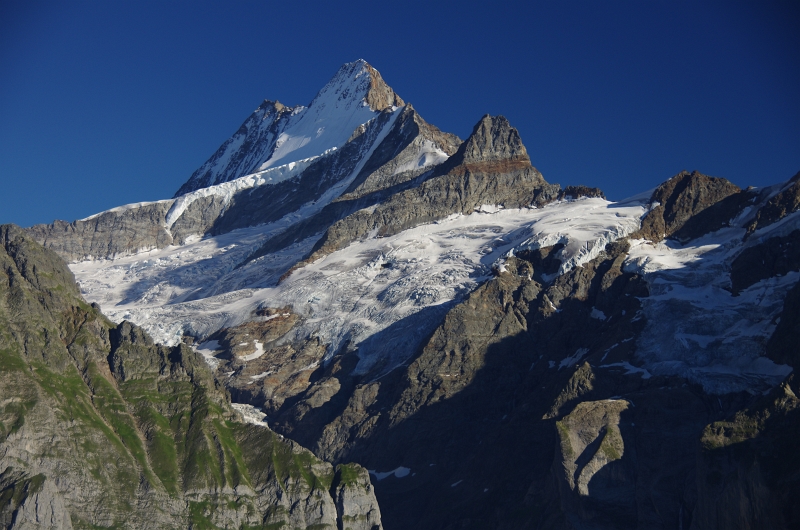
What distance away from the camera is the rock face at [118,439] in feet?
461

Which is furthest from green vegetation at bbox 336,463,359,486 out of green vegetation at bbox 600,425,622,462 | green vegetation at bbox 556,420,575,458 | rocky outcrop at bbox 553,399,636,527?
green vegetation at bbox 600,425,622,462

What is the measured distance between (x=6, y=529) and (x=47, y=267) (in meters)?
54.6

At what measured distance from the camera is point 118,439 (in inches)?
6004

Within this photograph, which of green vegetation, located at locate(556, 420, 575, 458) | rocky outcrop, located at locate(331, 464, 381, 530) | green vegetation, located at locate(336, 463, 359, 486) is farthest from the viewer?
green vegetation, located at locate(556, 420, 575, 458)

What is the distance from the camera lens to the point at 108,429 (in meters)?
153

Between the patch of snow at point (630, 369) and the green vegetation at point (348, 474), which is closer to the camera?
the green vegetation at point (348, 474)

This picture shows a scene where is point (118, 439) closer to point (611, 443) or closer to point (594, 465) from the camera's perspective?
point (594, 465)

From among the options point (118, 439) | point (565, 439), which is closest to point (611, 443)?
point (565, 439)

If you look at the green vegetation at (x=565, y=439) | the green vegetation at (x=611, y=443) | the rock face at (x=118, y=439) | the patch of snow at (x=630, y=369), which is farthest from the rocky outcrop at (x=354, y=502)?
the patch of snow at (x=630, y=369)

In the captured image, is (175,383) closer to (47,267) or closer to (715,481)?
(47,267)

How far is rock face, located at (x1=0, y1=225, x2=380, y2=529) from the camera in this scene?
14050 cm

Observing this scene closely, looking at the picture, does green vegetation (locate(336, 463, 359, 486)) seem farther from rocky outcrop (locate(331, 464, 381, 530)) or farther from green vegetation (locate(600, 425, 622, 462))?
green vegetation (locate(600, 425, 622, 462))

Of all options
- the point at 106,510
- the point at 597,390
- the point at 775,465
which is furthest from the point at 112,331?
the point at 775,465

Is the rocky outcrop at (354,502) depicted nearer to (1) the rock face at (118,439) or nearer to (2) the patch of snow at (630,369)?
(1) the rock face at (118,439)
